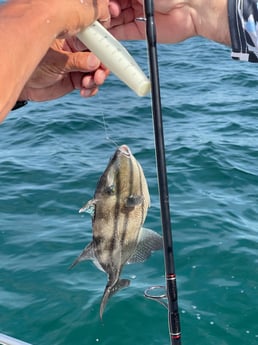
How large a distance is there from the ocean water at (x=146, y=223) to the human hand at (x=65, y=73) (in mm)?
2351

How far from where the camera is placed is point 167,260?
7.57 ft

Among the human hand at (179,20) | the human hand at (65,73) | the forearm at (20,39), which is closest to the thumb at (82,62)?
the human hand at (65,73)

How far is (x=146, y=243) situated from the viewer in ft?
7.84

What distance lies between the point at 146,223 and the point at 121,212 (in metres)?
3.47

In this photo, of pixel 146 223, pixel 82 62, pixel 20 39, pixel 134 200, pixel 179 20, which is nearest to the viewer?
pixel 20 39

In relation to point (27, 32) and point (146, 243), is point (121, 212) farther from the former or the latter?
point (27, 32)

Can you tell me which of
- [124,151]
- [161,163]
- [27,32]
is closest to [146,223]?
[124,151]

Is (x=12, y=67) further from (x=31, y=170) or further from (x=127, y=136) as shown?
(x=127, y=136)

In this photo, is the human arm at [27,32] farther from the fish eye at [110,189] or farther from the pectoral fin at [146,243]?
the pectoral fin at [146,243]

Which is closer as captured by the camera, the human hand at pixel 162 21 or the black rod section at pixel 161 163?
the black rod section at pixel 161 163

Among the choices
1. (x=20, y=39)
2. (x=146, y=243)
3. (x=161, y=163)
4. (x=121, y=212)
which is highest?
(x=20, y=39)

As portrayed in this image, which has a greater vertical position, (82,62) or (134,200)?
(82,62)

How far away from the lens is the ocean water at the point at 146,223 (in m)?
4.44

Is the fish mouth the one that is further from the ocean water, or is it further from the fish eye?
the ocean water
